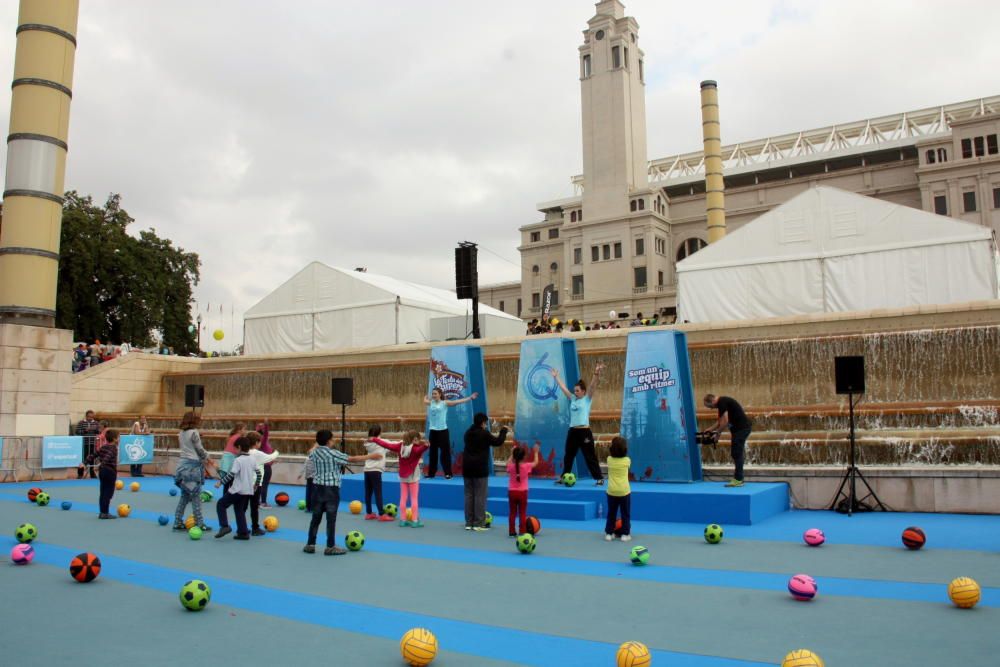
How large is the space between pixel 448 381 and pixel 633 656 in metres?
11.9

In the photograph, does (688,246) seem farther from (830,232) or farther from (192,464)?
(192,464)

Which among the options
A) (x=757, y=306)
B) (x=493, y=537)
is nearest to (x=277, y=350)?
(x=757, y=306)

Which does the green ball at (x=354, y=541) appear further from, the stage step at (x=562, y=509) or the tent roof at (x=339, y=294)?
the tent roof at (x=339, y=294)

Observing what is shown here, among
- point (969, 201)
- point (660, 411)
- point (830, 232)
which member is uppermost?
point (969, 201)

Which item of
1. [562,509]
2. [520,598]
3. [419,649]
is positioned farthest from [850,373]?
[419,649]

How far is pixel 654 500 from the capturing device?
12250 mm

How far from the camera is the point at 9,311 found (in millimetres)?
21797

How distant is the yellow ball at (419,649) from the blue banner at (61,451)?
20261mm

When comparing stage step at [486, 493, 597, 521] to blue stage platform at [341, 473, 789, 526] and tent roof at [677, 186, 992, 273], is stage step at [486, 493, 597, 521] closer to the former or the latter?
blue stage platform at [341, 473, 789, 526]

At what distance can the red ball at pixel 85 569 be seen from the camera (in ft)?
25.6

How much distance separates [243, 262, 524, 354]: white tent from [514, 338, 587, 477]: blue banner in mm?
12155

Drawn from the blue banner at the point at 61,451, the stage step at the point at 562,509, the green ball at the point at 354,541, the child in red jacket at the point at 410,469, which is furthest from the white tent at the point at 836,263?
the blue banner at the point at 61,451

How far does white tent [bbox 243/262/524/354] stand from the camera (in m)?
29.1

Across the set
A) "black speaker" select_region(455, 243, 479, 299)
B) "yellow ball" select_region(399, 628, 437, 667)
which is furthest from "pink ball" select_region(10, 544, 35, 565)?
"black speaker" select_region(455, 243, 479, 299)
